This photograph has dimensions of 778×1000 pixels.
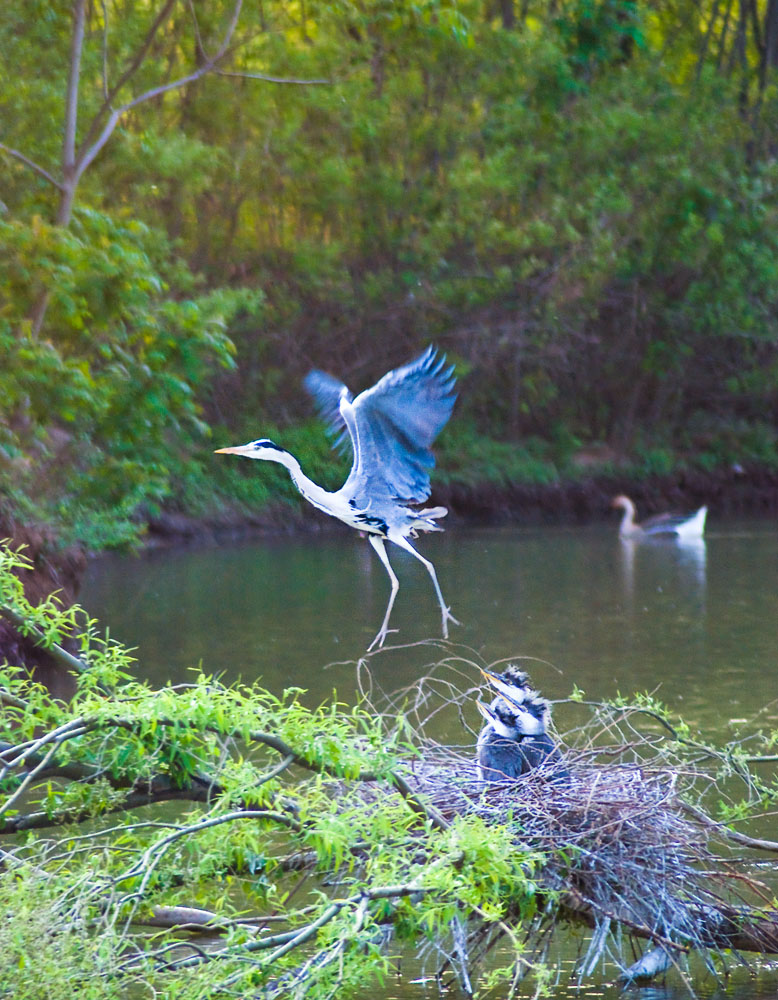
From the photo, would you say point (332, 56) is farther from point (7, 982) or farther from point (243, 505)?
point (7, 982)

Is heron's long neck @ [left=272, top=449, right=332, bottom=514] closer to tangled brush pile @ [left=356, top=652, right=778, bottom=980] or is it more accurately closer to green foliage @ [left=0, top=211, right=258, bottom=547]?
tangled brush pile @ [left=356, top=652, right=778, bottom=980]

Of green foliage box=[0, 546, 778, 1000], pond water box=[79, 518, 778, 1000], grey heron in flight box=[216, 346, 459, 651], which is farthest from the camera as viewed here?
pond water box=[79, 518, 778, 1000]

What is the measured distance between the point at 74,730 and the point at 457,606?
11.1 meters

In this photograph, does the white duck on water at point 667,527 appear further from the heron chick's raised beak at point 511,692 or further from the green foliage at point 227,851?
the green foliage at point 227,851

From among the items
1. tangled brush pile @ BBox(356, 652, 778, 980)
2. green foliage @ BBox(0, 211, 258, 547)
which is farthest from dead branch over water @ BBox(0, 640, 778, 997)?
green foliage @ BBox(0, 211, 258, 547)

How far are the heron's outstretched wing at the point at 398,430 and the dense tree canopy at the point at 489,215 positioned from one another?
15.3 metres

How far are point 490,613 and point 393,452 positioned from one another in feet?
33.1

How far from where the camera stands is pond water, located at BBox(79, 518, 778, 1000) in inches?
437

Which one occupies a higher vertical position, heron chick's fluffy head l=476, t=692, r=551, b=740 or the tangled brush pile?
heron chick's fluffy head l=476, t=692, r=551, b=740

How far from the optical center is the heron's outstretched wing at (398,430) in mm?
4430

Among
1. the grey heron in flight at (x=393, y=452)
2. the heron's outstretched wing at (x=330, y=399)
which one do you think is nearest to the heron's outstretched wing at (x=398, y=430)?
the grey heron in flight at (x=393, y=452)

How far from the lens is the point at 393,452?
450 centimetres

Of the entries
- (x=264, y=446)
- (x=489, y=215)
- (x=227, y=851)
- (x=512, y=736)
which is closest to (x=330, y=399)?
(x=264, y=446)

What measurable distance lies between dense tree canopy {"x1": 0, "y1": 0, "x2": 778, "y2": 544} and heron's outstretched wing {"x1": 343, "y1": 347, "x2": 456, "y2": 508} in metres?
15.3
